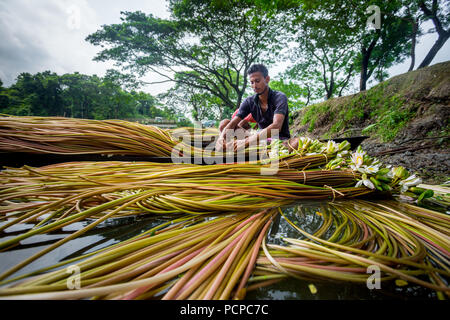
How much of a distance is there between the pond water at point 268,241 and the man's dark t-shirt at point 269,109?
5.20 ft

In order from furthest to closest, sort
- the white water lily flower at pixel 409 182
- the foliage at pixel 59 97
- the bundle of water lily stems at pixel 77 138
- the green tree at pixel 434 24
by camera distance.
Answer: the foliage at pixel 59 97, the green tree at pixel 434 24, the bundle of water lily stems at pixel 77 138, the white water lily flower at pixel 409 182

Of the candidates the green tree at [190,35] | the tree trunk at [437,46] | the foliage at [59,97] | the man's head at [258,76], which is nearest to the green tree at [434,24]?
the tree trunk at [437,46]

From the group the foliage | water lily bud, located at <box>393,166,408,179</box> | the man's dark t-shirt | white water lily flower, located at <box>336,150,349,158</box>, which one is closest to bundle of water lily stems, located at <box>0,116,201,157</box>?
white water lily flower, located at <box>336,150,349,158</box>

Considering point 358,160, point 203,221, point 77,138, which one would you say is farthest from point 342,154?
point 77,138

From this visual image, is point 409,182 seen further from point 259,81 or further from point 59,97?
point 59,97

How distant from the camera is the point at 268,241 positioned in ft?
1.47

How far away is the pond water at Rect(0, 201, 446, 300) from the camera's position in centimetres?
31

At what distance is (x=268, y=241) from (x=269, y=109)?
6.27 ft

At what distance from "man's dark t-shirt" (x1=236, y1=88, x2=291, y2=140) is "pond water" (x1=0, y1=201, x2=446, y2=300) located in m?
1.59

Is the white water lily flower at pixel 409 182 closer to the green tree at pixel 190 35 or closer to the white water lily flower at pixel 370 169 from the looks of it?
the white water lily flower at pixel 370 169

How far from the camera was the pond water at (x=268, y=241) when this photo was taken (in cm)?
31
